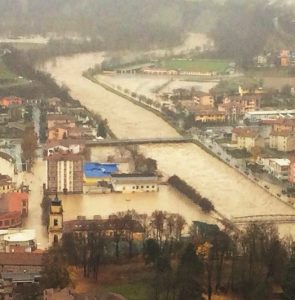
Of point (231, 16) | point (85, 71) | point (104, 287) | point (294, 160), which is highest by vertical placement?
point (231, 16)

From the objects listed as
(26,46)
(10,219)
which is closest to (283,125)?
(10,219)

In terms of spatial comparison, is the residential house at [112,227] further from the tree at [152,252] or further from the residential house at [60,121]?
the residential house at [60,121]

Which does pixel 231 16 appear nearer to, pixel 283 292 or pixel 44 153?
pixel 44 153

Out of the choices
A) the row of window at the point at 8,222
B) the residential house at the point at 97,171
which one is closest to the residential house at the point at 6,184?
the residential house at the point at 97,171

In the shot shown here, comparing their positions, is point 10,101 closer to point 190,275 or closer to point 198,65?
point 198,65

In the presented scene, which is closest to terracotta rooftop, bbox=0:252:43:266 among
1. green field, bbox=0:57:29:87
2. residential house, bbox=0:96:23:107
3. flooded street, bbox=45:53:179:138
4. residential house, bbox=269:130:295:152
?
residential house, bbox=269:130:295:152

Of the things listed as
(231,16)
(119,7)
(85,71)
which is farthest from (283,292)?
(119,7)
